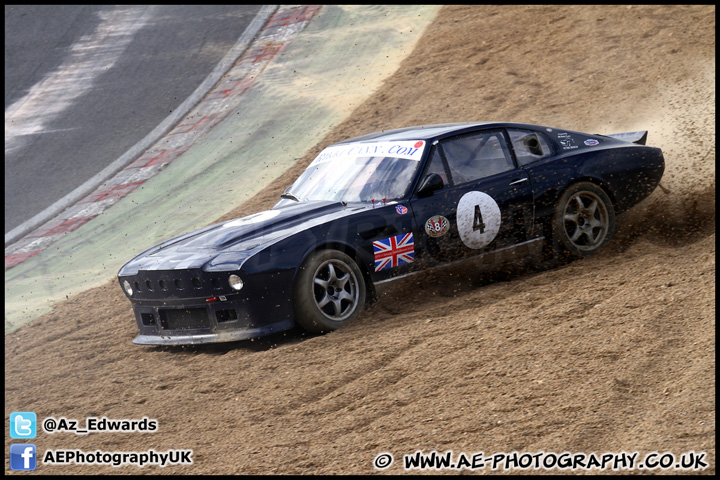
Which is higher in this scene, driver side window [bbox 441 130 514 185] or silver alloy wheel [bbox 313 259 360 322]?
driver side window [bbox 441 130 514 185]

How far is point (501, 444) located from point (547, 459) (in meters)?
0.25

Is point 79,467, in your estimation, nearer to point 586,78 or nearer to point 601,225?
point 601,225

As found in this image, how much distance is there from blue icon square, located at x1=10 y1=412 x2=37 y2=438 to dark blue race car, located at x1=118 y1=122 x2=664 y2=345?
1.23 meters

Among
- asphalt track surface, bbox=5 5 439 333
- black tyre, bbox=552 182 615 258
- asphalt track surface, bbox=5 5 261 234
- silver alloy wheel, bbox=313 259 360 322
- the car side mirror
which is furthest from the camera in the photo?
asphalt track surface, bbox=5 5 261 234

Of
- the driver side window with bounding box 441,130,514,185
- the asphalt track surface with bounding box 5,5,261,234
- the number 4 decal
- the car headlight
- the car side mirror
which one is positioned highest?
the asphalt track surface with bounding box 5,5,261,234

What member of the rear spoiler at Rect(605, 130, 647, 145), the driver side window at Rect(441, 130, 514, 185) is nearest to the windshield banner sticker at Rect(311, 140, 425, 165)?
the driver side window at Rect(441, 130, 514, 185)

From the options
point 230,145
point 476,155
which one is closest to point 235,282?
point 476,155

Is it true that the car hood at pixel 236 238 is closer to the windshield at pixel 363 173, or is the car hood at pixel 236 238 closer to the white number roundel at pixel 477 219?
the windshield at pixel 363 173

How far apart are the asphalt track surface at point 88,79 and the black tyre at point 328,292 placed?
7.04m

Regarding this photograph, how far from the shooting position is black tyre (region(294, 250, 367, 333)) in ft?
18.7

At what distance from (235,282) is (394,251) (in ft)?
4.21

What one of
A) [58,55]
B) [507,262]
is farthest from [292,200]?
[58,55]

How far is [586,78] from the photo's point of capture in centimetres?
1245

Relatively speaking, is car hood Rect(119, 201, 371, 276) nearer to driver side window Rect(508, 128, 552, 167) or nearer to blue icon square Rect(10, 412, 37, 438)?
blue icon square Rect(10, 412, 37, 438)
